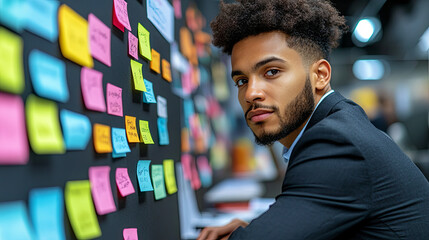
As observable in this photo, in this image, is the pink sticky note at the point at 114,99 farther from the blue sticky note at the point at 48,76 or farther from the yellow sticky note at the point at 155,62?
the yellow sticky note at the point at 155,62

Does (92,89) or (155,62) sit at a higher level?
(155,62)

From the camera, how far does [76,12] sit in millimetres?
599

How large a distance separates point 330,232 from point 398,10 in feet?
16.6

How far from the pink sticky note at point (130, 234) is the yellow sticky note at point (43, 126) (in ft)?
1.00

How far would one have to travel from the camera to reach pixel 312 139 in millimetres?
763

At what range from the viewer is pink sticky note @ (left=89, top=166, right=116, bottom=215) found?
64cm

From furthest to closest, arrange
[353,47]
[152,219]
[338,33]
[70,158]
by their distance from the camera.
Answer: [353,47] < [338,33] < [152,219] < [70,158]

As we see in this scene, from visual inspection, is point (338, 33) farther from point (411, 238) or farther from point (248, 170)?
point (248, 170)

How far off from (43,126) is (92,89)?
0.16 meters

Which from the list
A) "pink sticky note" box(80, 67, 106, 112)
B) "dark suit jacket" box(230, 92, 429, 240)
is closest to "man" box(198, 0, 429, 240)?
"dark suit jacket" box(230, 92, 429, 240)

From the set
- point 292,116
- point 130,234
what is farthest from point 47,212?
point 292,116

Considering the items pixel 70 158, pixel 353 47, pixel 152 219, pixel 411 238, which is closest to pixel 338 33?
pixel 411 238

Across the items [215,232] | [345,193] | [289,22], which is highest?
[289,22]

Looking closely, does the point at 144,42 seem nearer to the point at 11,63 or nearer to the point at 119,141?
the point at 119,141
